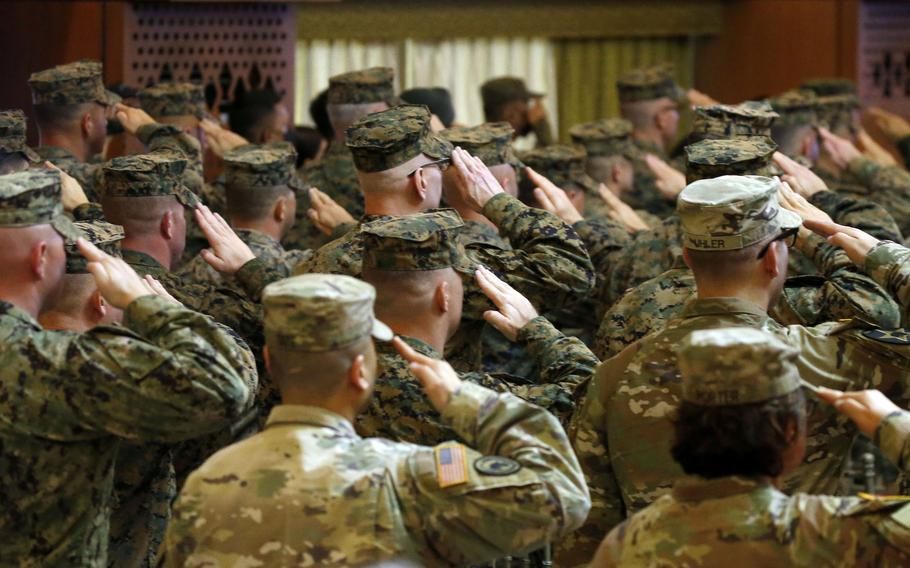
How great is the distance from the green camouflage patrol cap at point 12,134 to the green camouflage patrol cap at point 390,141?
123cm

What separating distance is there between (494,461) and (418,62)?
24.7ft

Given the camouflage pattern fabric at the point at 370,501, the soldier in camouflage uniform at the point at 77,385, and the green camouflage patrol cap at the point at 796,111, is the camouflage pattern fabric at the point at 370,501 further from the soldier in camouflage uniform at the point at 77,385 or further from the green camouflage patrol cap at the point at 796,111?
the green camouflage patrol cap at the point at 796,111

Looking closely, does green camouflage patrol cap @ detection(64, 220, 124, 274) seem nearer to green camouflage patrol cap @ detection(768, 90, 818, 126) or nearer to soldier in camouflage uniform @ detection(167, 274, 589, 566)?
soldier in camouflage uniform @ detection(167, 274, 589, 566)

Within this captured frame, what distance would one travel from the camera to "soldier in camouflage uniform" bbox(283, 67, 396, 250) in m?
6.40

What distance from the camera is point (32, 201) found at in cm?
354

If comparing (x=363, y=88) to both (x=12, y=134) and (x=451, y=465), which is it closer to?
(x=12, y=134)

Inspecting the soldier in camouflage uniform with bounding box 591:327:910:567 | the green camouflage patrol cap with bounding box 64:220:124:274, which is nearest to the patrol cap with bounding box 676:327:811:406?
the soldier in camouflage uniform with bounding box 591:327:910:567

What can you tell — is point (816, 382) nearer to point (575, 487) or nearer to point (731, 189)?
point (731, 189)

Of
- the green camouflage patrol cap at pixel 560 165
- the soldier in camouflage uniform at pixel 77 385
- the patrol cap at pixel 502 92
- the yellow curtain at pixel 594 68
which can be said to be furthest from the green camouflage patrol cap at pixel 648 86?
the soldier in camouflage uniform at pixel 77 385

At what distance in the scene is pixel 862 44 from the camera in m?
9.18

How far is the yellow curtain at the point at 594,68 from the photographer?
1064 centimetres

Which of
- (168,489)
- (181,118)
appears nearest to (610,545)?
(168,489)

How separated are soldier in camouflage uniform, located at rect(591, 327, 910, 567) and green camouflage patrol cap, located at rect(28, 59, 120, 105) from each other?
3.73 m

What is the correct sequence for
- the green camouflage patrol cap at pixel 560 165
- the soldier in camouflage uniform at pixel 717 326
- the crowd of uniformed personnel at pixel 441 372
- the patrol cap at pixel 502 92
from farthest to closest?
1. the patrol cap at pixel 502 92
2. the green camouflage patrol cap at pixel 560 165
3. the soldier in camouflage uniform at pixel 717 326
4. the crowd of uniformed personnel at pixel 441 372
